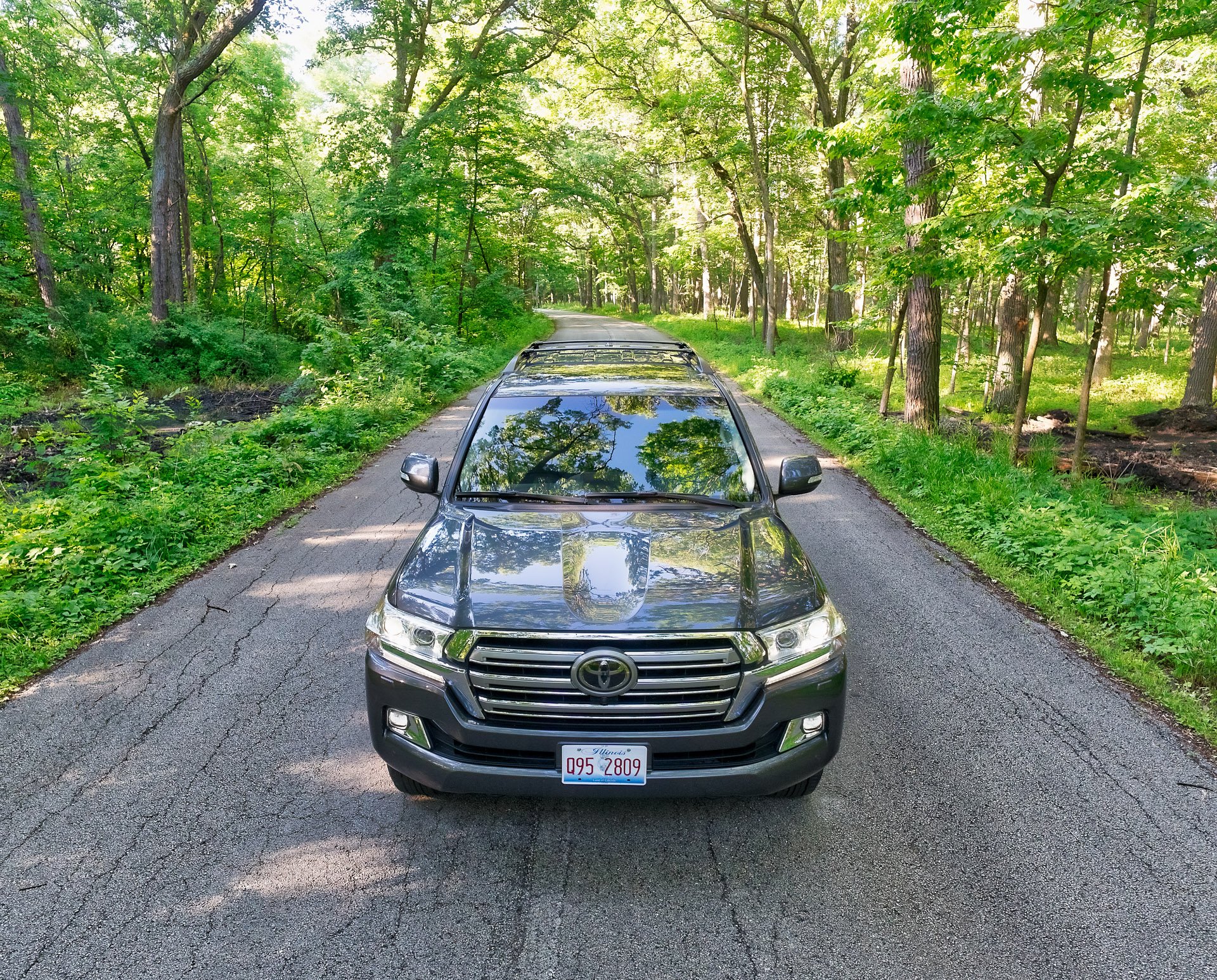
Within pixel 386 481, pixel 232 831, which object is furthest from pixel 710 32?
pixel 232 831

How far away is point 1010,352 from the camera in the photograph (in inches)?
575

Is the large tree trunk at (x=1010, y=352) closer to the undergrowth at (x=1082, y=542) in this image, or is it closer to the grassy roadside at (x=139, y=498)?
the undergrowth at (x=1082, y=542)

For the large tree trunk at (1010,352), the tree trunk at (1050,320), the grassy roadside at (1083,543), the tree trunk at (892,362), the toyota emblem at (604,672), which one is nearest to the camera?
the toyota emblem at (604,672)

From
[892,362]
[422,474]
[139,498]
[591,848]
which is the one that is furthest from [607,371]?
[892,362]

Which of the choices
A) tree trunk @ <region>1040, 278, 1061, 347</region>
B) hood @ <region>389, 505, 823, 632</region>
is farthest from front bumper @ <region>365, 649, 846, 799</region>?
tree trunk @ <region>1040, 278, 1061, 347</region>

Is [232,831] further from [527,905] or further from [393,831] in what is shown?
[527,905]

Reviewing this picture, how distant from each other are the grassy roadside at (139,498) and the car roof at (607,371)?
3.46m

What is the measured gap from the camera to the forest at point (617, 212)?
21.7 feet

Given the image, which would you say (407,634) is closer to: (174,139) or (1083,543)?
(1083,543)

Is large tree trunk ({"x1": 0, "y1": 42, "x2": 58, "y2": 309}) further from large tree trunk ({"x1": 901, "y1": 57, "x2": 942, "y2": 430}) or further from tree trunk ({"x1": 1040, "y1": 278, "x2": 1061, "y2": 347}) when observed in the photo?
tree trunk ({"x1": 1040, "y1": 278, "x2": 1061, "y2": 347})

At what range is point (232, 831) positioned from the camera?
3.13 meters

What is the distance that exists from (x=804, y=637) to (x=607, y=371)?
2.61 meters

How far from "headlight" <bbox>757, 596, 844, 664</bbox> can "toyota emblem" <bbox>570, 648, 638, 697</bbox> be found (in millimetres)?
549

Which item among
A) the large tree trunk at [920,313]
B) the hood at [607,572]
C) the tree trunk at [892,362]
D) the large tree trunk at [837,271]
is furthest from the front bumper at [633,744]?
the large tree trunk at [837,271]
